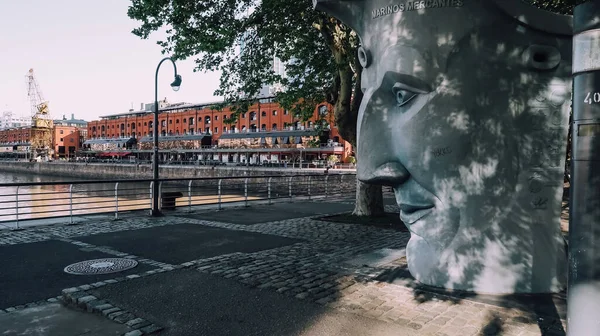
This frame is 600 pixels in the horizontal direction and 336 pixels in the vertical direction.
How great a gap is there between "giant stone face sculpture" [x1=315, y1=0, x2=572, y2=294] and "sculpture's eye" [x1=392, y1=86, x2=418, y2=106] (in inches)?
2.8

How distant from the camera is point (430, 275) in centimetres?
671

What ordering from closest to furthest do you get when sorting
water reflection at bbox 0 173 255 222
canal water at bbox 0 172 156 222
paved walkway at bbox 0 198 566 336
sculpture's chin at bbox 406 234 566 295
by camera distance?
paved walkway at bbox 0 198 566 336 → sculpture's chin at bbox 406 234 566 295 → canal water at bbox 0 172 156 222 → water reflection at bbox 0 173 255 222

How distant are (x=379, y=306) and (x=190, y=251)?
194 inches

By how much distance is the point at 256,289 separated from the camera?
657cm

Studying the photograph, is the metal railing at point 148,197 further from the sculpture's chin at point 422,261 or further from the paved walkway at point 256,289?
the sculpture's chin at point 422,261

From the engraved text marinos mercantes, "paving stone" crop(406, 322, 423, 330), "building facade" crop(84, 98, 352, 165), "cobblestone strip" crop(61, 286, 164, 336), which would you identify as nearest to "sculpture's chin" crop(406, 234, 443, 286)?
"paving stone" crop(406, 322, 423, 330)

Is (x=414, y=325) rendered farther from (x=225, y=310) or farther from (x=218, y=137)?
(x=218, y=137)

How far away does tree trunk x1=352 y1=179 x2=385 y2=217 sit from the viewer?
564 inches

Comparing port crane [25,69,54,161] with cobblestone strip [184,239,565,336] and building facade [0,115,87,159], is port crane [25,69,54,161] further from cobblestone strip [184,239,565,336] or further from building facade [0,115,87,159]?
cobblestone strip [184,239,565,336]

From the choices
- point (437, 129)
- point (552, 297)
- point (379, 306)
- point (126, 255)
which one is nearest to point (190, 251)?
point (126, 255)

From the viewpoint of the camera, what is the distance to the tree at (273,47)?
13609 millimetres

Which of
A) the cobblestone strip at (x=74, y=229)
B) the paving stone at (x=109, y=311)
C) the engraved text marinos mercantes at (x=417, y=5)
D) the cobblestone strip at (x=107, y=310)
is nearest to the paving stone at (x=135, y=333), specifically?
the cobblestone strip at (x=107, y=310)

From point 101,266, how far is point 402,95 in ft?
20.5

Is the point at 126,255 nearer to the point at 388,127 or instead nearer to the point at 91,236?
the point at 91,236
